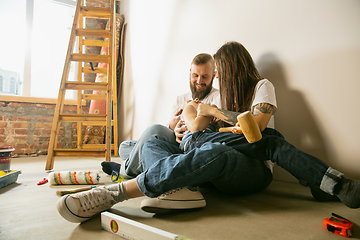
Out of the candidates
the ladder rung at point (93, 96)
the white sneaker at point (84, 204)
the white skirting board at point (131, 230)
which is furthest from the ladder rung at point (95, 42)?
the white skirting board at point (131, 230)

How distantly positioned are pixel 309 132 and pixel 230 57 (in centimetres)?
63

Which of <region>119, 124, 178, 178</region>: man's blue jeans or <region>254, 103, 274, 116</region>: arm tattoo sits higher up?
<region>254, 103, 274, 116</region>: arm tattoo

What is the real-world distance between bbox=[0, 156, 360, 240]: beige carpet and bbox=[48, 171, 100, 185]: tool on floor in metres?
0.24

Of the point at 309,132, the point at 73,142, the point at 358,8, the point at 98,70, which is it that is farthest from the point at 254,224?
the point at 73,142

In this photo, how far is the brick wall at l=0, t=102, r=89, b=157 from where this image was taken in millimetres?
3018

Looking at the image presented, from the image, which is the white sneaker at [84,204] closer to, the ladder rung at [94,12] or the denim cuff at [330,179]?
the denim cuff at [330,179]

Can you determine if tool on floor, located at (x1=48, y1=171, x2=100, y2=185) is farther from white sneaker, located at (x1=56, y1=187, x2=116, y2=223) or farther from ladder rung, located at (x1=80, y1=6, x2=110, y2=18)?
ladder rung, located at (x1=80, y1=6, x2=110, y2=18)

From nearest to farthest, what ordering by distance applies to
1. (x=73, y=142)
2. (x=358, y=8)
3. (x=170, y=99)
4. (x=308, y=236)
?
(x=308, y=236)
(x=358, y=8)
(x=170, y=99)
(x=73, y=142)

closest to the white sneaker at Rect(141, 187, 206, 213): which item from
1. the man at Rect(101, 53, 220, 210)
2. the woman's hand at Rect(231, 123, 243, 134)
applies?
the woman's hand at Rect(231, 123, 243, 134)

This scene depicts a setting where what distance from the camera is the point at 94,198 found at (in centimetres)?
82

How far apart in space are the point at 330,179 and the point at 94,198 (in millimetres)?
850

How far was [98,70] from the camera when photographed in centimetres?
285

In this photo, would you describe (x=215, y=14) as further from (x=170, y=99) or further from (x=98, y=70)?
(x=98, y=70)

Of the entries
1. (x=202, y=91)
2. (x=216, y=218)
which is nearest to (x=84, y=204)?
(x=216, y=218)
